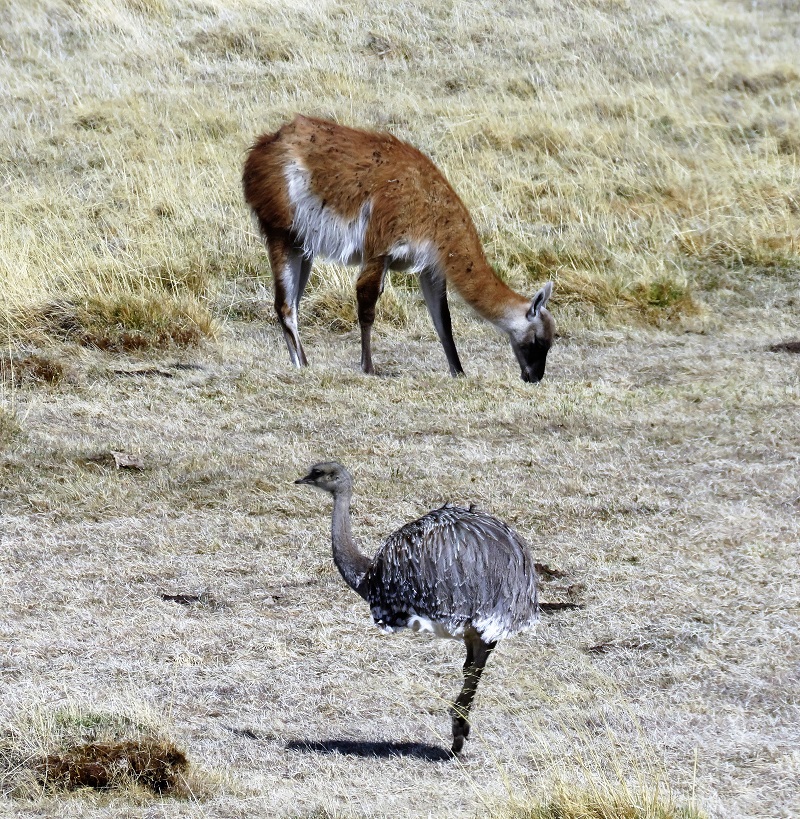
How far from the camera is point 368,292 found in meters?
9.83

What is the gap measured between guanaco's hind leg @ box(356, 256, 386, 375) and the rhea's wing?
209 inches

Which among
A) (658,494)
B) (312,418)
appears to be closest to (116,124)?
(312,418)

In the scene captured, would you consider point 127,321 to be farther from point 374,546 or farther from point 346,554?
point 346,554

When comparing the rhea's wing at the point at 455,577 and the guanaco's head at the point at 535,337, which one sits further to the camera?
the guanaco's head at the point at 535,337

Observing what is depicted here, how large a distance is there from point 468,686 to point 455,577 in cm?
40

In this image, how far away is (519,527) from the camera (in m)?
6.74

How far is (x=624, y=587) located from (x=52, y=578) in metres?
2.51

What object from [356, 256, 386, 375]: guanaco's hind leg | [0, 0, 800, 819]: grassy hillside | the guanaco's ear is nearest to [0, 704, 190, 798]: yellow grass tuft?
[0, 0, 800, 819]: grassy hillside

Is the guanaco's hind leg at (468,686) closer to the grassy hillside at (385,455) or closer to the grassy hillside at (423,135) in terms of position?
the grassy hillside at (385,455)

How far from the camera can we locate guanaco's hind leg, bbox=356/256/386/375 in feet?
32.2

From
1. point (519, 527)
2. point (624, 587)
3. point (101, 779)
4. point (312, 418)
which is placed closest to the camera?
point (101, 779)

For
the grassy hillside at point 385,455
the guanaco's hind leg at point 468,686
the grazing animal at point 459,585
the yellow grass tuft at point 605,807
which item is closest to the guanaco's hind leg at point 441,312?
the grassy hillside at point 385,455

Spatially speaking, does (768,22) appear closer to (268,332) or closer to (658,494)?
(268,332)

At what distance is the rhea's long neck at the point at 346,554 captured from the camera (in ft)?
15.6
